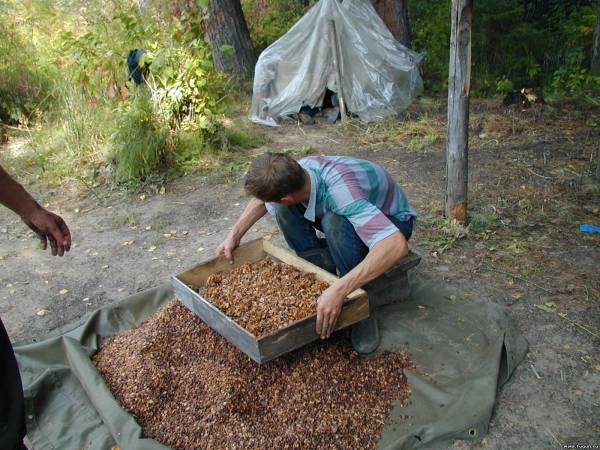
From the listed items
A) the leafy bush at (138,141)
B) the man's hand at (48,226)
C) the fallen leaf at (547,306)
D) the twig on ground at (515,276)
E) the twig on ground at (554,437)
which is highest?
the man's hand at (48,226)

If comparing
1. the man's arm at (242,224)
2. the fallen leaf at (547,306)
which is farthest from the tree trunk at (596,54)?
the man's arm at (242,224)

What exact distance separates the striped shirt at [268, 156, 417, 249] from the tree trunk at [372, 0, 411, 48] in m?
5.52

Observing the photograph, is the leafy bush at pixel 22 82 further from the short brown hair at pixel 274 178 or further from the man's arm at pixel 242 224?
the short brown hair at pixel 274 178

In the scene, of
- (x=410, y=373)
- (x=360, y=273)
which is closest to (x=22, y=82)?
(x=360, y=273)

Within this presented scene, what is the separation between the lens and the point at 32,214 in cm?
192

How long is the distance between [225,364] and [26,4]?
10.4 m

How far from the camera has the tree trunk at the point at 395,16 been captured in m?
7.45

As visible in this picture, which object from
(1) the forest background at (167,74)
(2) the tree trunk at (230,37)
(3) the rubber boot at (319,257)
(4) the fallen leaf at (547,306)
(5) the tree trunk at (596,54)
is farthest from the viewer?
(2) the tree trunk at (230,37)

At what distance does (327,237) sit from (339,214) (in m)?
0.15

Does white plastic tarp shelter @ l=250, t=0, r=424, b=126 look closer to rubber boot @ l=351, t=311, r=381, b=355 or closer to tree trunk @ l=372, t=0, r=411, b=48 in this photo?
tree trunk @ l=372, t=0, r=411, b=48

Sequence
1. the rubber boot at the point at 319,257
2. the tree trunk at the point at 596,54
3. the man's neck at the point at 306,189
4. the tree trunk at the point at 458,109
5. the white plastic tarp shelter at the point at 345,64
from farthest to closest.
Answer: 1. the tree trunk at the point at 596,54
2. the white plastic tarp shelter at the point at 345,64
3. the tree trunk at the point at 458,109
4. the rubber boot at the point at 319,257
5. the man's neck at the point at 306,189

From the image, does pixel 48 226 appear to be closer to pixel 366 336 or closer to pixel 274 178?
pixel 274 178

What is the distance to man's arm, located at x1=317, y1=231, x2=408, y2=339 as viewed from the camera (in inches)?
88.3

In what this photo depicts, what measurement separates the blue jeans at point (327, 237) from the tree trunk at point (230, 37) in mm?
5534
